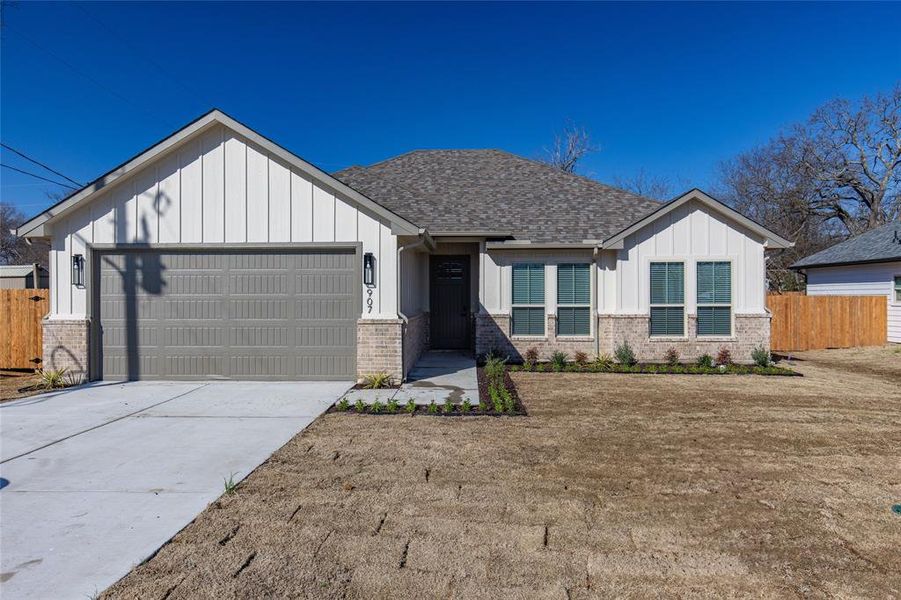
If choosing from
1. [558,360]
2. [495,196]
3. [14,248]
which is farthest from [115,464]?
[14,248]

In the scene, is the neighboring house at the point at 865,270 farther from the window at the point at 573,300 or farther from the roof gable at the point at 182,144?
the roof gable at the point at 182,144

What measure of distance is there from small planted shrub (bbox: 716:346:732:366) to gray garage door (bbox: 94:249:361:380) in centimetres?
842

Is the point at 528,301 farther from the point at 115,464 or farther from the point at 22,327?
the point at 22,327

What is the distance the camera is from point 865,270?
60.5 ft

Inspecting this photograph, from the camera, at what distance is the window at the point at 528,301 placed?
12.4 m

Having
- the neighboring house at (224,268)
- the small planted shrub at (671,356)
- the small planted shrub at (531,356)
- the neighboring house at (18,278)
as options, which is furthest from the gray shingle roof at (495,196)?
the neighboring house at (18,278)

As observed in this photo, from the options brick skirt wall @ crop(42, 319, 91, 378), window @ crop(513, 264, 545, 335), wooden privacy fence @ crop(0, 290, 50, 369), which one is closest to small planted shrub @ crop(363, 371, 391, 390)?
window @ crop(513, 264, 545, 335)

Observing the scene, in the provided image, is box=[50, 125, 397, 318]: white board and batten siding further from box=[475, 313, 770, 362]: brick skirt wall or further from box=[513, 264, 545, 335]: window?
box=[475, 313, 770, 362]: brick skirt wall

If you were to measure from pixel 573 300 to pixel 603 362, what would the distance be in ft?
5.63

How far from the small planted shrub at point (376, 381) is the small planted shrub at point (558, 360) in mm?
4091

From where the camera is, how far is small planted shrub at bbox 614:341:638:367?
11.7m

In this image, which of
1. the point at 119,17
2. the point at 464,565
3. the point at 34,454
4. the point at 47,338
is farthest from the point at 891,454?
the point at 119,17

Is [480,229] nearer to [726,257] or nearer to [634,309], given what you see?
[634,309]

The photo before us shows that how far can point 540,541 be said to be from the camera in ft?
11.6
